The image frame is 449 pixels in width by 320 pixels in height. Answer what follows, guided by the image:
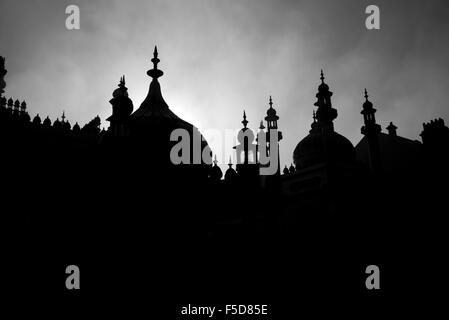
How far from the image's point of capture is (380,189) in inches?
781

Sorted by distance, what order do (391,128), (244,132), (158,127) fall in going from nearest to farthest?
(158,127), (244,132), (391,128)

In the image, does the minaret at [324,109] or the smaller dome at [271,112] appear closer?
the smaller dome at [271,112]

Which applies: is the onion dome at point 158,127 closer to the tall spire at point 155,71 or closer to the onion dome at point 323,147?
the tall spire at point 155,71

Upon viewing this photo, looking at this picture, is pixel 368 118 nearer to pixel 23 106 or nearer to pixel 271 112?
pixel 271 112

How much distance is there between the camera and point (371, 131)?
27250mm

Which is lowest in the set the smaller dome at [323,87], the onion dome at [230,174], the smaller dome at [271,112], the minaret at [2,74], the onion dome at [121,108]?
the onion dome at [230,174]

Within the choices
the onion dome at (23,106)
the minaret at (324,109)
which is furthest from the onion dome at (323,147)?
the onion dome at (23,106)

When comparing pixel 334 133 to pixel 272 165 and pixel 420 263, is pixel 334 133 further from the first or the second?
pixel 420 263

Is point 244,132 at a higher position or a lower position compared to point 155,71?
lower

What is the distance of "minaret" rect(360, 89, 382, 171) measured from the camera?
25.9 meters

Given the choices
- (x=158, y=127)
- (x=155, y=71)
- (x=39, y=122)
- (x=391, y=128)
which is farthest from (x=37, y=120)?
(x=391, y=128)

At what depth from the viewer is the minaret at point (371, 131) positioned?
25.9 m
